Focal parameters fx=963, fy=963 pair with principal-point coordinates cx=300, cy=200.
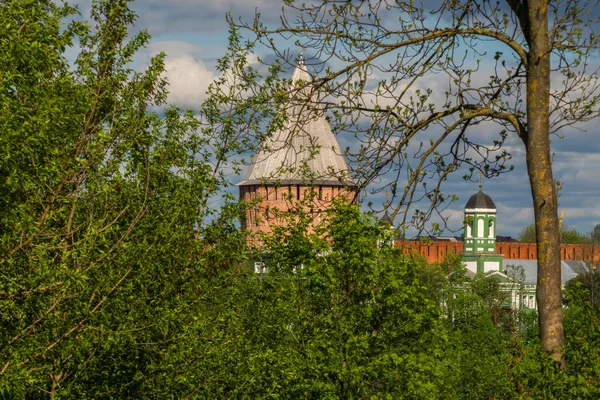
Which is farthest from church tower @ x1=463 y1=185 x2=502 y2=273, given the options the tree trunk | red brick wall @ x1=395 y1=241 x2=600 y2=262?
the tree trunk

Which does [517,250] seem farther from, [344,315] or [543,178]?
[543,178]

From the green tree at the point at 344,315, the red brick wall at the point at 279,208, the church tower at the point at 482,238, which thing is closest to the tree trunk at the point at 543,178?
the red brick wall at the point at 279,208

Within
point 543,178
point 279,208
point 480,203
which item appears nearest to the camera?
point 543,178

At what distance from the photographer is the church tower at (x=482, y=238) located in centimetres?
9438

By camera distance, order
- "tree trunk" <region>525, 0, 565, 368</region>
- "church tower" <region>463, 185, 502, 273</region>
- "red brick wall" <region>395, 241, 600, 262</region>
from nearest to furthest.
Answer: "tree trunk" <region>525, 0, 565, 368</region> → "church tower" <region>463, 185, 502, 273</region> → "red brick wall" <region>395, 241, 600, 262</region>

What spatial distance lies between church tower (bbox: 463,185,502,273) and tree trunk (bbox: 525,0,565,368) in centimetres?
8686

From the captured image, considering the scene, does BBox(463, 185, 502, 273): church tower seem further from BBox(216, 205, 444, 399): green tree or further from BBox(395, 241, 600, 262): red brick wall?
BBox(216, 205, 444, 399): green tree

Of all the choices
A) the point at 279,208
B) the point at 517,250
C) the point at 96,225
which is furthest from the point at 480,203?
the point at 96,225

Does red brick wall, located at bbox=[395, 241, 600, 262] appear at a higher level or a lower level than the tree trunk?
higher

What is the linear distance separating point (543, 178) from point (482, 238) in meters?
88.8

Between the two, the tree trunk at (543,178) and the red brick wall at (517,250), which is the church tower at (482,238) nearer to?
the red brick wall at (517,250)

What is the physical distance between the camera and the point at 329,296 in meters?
21.3

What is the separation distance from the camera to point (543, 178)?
8.02 meters

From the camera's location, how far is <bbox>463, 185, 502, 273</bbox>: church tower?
310 feet
